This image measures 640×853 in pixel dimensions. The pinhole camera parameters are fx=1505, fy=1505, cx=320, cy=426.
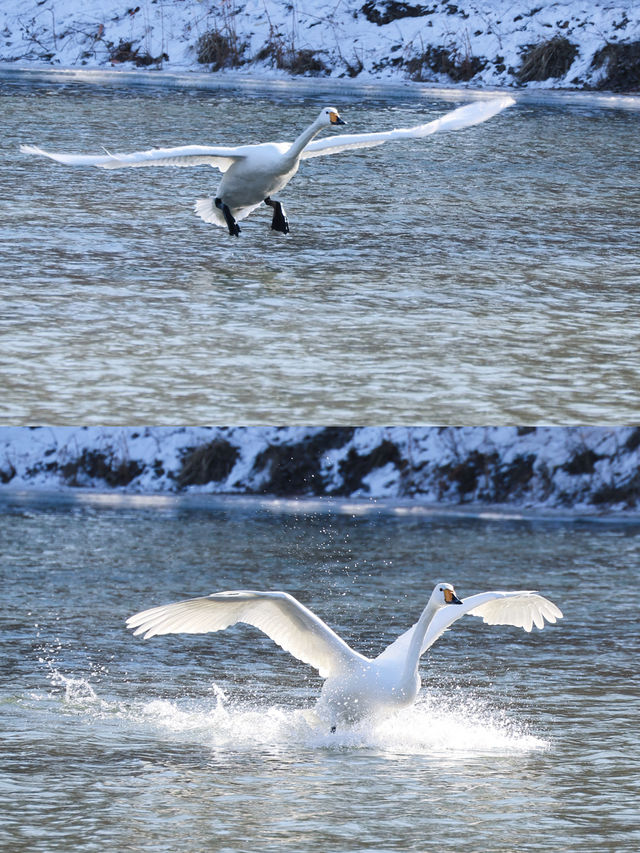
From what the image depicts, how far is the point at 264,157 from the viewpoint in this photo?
28.2ft

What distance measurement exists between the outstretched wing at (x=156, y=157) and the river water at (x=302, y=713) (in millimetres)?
2358

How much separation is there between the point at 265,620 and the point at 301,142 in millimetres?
3422

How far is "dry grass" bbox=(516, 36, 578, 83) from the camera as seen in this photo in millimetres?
18062

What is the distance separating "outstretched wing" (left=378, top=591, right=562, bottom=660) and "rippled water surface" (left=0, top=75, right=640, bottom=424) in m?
0.72

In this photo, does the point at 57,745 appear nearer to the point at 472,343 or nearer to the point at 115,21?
the point at 472,343

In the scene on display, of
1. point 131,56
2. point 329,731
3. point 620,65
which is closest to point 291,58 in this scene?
point 131,56

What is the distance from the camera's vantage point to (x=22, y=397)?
583 centimetres

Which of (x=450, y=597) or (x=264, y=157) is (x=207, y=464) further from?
(x=450, y=597)

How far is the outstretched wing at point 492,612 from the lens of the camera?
5.86 meters

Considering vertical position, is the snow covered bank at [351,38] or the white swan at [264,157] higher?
the snow covered bank at [351,38]

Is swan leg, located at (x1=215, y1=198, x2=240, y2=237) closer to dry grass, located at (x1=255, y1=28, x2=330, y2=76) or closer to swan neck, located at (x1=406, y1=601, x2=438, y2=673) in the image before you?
swan neck, located at (x1=406, y1=601, x2=438, y2=673)

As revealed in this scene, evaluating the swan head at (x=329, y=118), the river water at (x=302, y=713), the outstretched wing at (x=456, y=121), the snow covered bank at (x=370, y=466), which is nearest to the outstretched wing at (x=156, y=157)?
the swan head at (x=329, y=118)

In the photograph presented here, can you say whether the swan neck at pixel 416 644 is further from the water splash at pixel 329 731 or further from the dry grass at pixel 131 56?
the dry grass at pixel 131 56

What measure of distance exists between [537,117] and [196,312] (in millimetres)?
8371
